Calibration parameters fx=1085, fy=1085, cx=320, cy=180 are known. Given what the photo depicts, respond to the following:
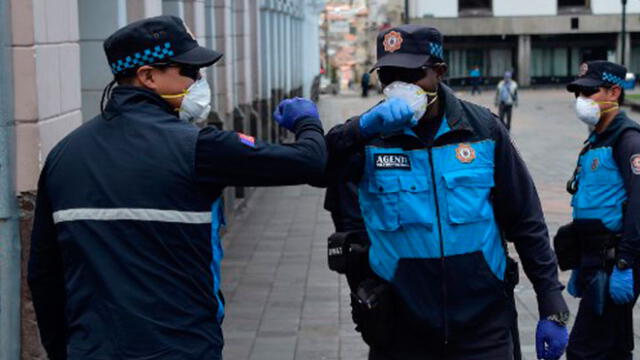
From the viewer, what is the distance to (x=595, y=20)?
60156 mm

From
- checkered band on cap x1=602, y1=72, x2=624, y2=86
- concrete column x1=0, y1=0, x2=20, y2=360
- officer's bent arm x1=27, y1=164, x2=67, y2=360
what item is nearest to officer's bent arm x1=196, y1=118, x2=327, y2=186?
officer's bent arm x1=27, y1=164, x2=67, y2=360

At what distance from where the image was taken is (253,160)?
3.26 meters

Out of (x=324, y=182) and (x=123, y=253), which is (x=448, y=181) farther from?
(x=123, y=253)

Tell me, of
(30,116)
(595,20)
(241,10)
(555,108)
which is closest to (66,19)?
(30,116)

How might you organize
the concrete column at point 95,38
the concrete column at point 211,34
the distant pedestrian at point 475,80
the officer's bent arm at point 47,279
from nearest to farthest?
the officer's bent arm at point 47,279 → the concrete column at point 95,38 → the concrete column at point 211,34 → the distant pedestrian at point 475,80

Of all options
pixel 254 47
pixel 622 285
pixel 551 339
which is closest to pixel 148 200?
pixel 551 339

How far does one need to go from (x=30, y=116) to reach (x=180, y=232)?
266 centimetres

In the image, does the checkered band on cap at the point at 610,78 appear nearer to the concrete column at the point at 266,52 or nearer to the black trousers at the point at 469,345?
the black trousers at the point at 469,345

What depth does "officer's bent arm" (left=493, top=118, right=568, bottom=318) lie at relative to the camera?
409cm

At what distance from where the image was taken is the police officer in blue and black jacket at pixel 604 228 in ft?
18.1

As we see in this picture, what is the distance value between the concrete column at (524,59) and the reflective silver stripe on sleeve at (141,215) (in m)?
58.6

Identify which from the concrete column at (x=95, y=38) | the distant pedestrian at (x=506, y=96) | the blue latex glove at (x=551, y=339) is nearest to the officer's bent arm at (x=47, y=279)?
the blue latex glove at (x=551, y=339)

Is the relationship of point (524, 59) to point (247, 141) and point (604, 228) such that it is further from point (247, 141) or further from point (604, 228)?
point (247, 141)

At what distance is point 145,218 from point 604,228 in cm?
327
